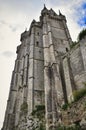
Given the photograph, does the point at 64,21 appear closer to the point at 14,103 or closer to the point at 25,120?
the point at 14,103

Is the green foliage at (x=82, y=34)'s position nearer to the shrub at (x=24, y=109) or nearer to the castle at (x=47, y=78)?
the castle at (x=47, y=78)

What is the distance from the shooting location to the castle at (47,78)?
15.8 metres

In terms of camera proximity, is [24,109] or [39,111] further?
[24,109]

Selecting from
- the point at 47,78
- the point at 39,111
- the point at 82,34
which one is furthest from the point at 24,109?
the point at 82,34

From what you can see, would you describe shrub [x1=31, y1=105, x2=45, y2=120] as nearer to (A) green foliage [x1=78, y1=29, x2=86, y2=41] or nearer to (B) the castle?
(B) the castle

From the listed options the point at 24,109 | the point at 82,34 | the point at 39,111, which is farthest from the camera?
the point at 24,109

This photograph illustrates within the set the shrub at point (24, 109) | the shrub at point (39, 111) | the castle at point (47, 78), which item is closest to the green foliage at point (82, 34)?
the castle at point (47, 78)

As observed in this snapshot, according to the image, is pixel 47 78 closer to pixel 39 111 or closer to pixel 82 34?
pixel 39 111

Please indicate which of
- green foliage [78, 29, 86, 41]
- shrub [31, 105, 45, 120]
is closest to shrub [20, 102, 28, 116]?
shrub [31, 105, 45, 120]

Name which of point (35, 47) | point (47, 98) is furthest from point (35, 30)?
point (47, 98)

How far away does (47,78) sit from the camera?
18047 mm

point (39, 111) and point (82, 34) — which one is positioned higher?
point (82, 34)

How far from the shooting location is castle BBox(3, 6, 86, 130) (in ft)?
51.8

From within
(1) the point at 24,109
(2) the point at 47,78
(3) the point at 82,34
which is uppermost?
(3) the point at 82,34
